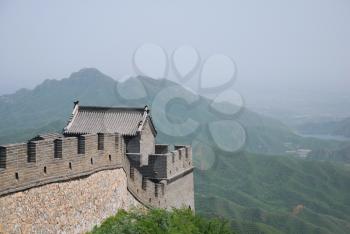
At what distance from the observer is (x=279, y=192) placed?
4919 inches

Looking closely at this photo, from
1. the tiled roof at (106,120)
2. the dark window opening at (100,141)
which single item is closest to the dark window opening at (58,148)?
the dark window opening at (100,141)

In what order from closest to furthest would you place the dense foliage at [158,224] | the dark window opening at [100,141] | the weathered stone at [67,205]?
the weathered stone at [67,205], the dense foliage at [158,224], the dark window opening at [100,141]

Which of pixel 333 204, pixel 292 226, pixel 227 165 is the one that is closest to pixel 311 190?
pixel 333 204

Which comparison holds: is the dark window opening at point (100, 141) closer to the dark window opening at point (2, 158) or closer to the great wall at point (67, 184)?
the great wall at point (67, 184)

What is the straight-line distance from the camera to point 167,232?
16625mm

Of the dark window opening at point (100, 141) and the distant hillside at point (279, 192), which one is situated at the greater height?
the dark window opening at point (100, 141)

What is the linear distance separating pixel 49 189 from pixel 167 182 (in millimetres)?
8834

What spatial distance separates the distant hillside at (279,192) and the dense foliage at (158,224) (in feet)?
232

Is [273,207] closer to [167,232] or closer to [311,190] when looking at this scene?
[311,190]

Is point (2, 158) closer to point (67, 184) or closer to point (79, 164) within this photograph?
point (67, 184)

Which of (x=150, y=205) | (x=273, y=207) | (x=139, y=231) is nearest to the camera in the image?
(x=139, y=231)

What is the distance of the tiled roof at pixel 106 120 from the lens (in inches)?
903

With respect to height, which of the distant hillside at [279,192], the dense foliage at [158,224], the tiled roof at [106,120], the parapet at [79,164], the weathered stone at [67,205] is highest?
the tiled roof at [106,120]

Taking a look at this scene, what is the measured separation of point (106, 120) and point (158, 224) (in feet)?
24.2
